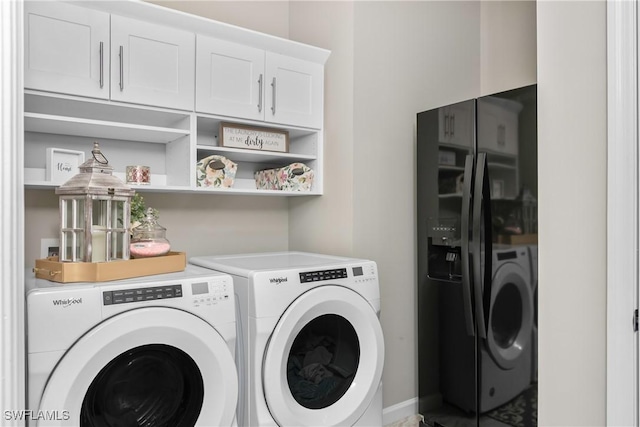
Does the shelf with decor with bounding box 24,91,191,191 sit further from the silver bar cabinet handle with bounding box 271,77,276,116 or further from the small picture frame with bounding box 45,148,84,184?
the silver bar cabinet handle with bounding box 271,77,276,116

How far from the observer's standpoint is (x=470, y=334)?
85.8 inches

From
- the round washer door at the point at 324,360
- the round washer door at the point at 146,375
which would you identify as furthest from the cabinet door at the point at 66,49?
the round washer door at the point at 324,360

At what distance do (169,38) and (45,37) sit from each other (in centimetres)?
51

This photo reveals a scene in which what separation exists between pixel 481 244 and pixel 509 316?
0.36 meters

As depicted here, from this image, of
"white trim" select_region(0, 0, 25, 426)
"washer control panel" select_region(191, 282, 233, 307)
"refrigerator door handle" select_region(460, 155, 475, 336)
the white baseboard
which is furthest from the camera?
the white baseboard

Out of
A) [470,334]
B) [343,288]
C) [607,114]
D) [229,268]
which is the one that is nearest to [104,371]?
[229,268]

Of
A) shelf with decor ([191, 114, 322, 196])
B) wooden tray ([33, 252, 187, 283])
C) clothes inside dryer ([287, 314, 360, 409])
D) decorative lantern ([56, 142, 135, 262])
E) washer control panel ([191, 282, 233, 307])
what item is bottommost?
clothes inside dryer ([287, 314, 360, 409])

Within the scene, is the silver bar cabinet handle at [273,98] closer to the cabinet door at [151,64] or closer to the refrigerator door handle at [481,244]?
the cabinet door at [151,64]

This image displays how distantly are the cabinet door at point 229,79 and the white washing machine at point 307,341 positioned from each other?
780mm

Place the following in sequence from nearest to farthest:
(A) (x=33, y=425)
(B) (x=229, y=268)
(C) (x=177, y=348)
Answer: (A) (x=33, y=425) < (C) (x=177, y=348) < (B) (x=229, y=268)

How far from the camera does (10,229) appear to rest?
4.24ft

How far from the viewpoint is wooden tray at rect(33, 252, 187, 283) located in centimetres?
154
